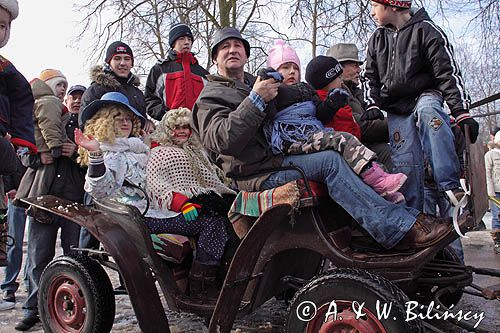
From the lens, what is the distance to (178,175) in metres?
3.85

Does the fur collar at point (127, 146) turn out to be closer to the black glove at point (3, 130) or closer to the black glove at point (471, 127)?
the black glove at point (3, 130)

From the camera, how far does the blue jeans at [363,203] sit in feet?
9.14

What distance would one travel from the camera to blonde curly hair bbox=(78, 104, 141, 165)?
13.1 feet

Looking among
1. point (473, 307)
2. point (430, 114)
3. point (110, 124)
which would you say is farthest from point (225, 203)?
point (473, 307)

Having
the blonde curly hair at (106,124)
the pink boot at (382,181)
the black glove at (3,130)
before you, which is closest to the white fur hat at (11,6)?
the black glove at (3,130)

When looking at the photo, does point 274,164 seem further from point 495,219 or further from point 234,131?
point 495,219

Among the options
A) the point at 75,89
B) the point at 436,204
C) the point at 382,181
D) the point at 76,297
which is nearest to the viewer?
the point at 382,181

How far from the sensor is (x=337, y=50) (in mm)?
4793

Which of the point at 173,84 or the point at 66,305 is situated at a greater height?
the point at 173,84

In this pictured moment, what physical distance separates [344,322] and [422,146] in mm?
1306

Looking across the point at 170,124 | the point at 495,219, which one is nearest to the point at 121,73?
the point at 170,124

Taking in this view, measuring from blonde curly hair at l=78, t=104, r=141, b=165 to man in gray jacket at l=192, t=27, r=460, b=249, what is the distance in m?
1.00

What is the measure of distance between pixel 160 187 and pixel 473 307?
2.85 metres

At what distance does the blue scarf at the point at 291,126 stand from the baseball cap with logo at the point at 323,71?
34 cm
